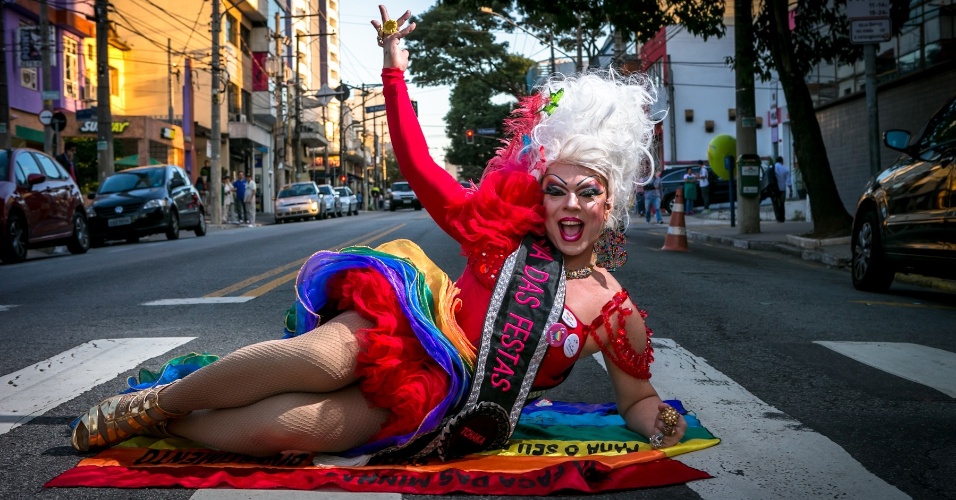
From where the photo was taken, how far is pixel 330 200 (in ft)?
144

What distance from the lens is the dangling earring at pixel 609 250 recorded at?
11.9ft

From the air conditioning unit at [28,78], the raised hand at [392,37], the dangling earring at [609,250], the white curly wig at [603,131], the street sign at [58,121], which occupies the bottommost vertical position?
the dangling earring at [609,250]

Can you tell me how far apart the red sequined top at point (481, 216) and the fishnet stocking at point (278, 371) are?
1.43 feet

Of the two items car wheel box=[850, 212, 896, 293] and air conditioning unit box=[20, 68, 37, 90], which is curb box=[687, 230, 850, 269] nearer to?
car wheel box=[850, 212, 896, 293]

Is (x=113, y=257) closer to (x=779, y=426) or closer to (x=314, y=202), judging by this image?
(x=779, y=426)

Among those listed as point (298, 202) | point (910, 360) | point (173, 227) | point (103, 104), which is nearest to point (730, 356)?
point (910, 360)

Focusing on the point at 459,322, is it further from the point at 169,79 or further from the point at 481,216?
the point at 169,79


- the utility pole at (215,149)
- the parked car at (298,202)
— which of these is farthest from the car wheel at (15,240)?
A: the parked car at (298,202)

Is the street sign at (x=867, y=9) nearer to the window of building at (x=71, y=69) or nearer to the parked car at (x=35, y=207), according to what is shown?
the parked car at (x=35, y=207)

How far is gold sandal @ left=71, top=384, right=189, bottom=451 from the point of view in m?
3.38

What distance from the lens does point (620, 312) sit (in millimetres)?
3502

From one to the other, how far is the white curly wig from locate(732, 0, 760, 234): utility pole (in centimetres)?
1553

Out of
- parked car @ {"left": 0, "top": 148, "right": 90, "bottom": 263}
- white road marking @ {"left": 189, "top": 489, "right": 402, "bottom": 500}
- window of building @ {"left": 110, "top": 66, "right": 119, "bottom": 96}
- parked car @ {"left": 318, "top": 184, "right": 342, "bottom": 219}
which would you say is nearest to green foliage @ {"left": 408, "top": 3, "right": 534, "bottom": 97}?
parked car @ {"left": 318, "top": 184, "right": 342, "bottom": 219}

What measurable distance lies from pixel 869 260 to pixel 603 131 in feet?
21.0
